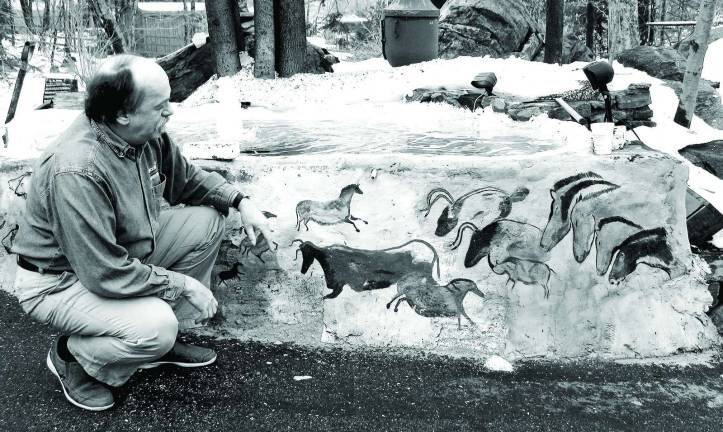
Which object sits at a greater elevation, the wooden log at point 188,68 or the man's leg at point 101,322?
the wooden log at point 188,68

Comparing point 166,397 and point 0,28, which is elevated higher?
point 0,28

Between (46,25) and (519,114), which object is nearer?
(519,114)

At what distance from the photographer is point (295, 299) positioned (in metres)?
3.84

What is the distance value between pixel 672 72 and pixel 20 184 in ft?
25.7

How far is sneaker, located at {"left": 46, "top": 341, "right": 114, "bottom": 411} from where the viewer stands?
116 inches

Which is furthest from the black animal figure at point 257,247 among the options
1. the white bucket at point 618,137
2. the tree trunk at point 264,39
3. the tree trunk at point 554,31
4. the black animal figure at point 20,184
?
the tree trunk at point 554,31

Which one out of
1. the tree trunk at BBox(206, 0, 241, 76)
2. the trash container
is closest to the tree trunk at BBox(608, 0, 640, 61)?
the trash container

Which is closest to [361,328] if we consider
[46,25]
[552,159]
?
[552,159]

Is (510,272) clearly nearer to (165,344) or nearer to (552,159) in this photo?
(552,159)

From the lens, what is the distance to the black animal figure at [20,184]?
4125mm

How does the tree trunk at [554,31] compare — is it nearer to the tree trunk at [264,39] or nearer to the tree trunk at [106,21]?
the tree trunk at [264,39]

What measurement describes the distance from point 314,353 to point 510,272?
111cm

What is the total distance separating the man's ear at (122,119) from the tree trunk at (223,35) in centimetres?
611

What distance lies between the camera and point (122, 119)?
8.88 feet
